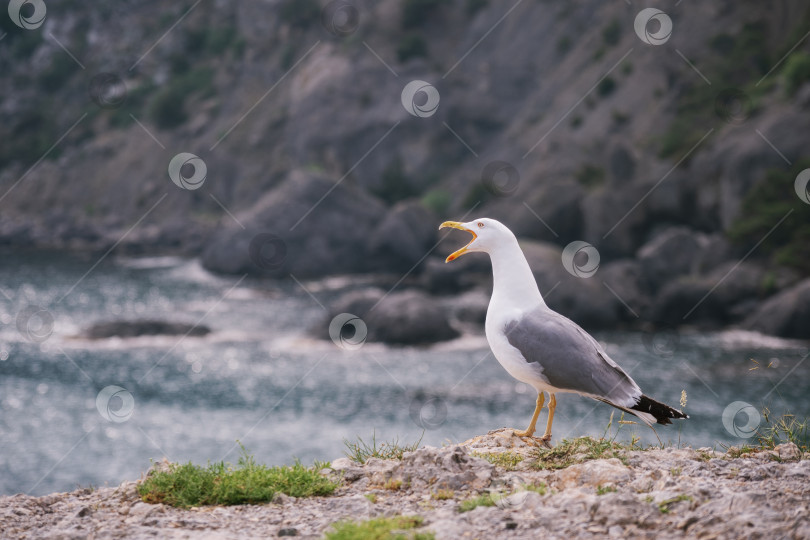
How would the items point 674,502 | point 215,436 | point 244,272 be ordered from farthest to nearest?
point 244,272 < point 215,436 < point 674,502

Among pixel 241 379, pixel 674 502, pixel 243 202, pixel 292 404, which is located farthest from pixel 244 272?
pixel 674 502

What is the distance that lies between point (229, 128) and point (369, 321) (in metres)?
52.1

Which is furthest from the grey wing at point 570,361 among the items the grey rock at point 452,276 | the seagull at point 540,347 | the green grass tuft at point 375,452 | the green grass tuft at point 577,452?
the grey rock at point 452,276

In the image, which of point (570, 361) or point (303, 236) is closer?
point (570, 361)

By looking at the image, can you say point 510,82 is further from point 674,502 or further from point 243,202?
point 674,502

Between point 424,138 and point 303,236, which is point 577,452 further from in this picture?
point 424,138

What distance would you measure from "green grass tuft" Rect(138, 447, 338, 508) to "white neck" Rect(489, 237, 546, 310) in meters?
2.25

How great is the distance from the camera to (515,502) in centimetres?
625

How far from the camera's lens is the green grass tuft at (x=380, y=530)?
222 inches

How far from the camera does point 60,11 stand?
10844 cm

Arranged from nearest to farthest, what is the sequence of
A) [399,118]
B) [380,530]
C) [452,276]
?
[380,530] < [452,276] < [399,118]

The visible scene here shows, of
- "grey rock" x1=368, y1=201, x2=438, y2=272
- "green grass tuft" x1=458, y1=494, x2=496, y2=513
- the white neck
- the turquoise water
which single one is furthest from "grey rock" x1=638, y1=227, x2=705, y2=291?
"green grass tuft" x1=458, y1=494, x2=496, y2=513

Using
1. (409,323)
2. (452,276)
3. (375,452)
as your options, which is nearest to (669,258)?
(452,276)

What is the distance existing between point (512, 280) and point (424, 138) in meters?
73.8
